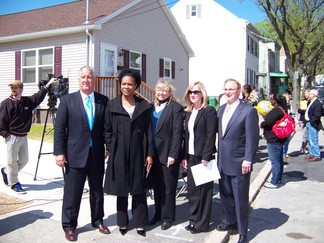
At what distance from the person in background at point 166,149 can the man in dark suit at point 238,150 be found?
57 cm

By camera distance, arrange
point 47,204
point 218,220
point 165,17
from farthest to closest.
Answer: point 165,17
point 47,204
point 218,220

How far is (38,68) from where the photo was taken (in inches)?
603

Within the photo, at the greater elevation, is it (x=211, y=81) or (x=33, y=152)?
(x=211, y=81)

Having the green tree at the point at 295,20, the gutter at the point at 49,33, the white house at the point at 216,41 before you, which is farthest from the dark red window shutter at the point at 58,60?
the white house at the point at 216,41

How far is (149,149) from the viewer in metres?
4.25

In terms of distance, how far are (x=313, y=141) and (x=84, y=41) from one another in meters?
9.42

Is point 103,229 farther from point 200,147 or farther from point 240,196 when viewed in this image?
point 240,196

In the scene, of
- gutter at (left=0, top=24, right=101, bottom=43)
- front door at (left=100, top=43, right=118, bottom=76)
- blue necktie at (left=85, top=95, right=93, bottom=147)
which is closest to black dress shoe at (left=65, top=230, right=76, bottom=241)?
blue necktie at (left=85, top=95, right=93, bottom=147)

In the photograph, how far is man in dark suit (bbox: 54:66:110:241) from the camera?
160 inches

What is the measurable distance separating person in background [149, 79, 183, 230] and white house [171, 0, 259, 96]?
82.6ft

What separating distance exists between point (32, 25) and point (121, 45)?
439cm

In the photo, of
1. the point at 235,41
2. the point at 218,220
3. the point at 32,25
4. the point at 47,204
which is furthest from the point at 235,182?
the point at 235,41

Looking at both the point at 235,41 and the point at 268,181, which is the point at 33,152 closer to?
the point at 268,181

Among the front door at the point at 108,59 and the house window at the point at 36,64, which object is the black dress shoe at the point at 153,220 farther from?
the house window at the point at 36,64
